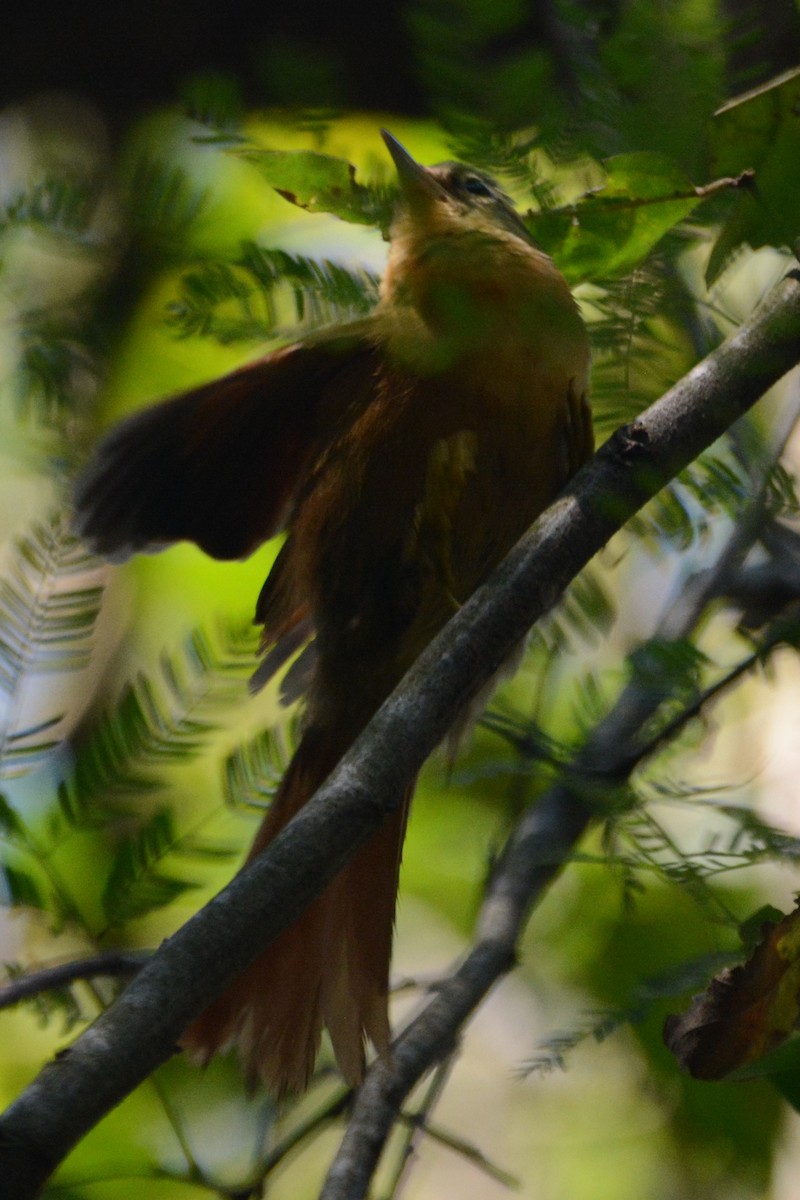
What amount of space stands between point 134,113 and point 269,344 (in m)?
1.61

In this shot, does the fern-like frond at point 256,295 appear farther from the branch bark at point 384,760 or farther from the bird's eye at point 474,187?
the bird's eye at point 474,187

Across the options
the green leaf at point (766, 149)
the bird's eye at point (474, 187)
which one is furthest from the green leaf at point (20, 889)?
the bird's eye at point (474, 187)

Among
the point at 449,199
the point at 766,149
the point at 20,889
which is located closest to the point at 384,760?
the point at 20,889

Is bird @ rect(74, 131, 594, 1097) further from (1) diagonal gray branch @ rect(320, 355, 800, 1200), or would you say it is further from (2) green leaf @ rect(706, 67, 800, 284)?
(2) green leaf @ rect(706, 67, 800, 284)

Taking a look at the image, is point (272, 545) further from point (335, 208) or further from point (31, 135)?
point (335, 208)

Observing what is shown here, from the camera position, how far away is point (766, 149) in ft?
4.44

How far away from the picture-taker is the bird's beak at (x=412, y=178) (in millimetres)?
2084

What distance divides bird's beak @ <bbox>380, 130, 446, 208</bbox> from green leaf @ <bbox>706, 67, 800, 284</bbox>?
2.33 ft

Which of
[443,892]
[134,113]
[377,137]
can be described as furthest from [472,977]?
[134,113]

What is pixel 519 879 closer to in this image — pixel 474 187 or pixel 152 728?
pixel 152 728

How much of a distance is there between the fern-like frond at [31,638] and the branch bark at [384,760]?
42cm

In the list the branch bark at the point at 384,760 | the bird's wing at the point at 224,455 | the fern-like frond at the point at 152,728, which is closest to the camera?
the branch bark at the point at 384,760

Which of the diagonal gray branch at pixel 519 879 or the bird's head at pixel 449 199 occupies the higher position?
the bird's head at pixel 449 199

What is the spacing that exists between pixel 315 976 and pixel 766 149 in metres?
1.51
